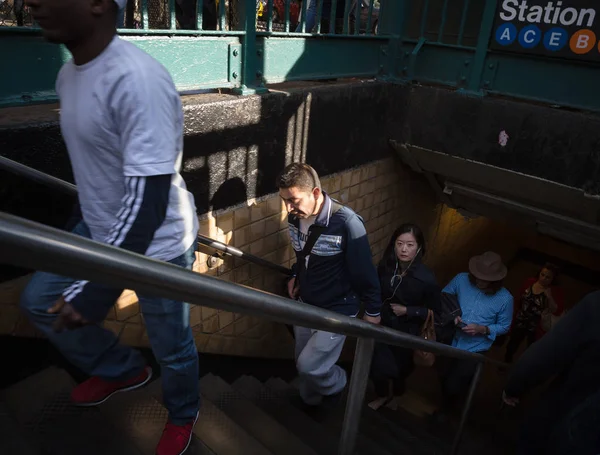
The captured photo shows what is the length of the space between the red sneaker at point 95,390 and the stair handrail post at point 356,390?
1.10m

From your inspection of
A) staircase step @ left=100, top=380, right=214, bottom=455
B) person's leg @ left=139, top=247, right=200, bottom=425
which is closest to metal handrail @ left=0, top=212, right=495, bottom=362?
person's leg @ left=139, top=247, right=200, bottom=425

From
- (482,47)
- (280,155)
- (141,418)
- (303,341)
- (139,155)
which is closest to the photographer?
(139,155)

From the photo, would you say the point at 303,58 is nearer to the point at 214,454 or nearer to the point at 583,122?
the point at 583,122

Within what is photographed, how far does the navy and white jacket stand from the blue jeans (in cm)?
116

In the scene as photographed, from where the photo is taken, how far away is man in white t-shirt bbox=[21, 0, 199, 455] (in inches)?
54.0

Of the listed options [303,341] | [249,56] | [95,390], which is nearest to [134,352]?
[95,390]

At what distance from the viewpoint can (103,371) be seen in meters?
1.96

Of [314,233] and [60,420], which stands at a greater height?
[314,233]

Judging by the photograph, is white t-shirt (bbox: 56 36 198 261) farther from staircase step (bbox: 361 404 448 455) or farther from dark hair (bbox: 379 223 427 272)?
staircase step (bbox: 361 404 448 455)

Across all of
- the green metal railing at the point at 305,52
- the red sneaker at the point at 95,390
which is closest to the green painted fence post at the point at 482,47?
the green metal railing at the point at 305,52

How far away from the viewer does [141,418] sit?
83.9 inches

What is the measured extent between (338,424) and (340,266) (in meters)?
1.28

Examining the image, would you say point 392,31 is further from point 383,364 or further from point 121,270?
point 121,270

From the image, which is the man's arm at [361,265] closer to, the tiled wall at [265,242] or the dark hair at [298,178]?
the dark hair at [298,178]
